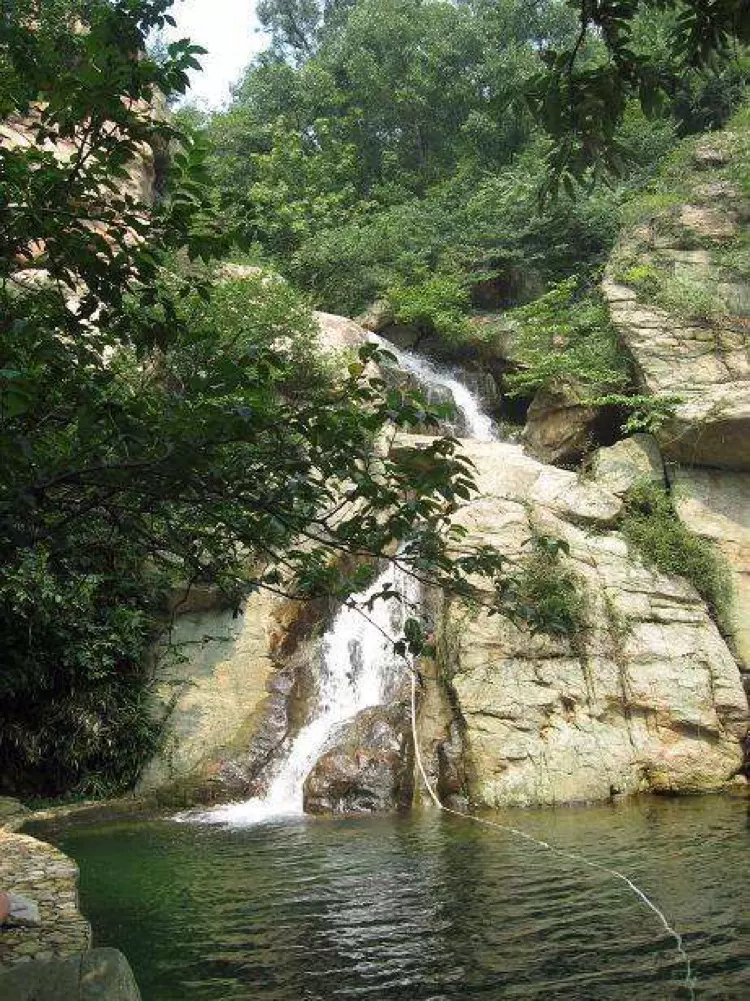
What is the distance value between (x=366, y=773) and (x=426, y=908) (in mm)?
5187

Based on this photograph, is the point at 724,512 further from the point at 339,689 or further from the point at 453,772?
the point at 339,689

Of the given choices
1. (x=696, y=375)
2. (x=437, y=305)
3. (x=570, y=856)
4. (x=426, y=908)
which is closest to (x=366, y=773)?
(x=570, y=856)

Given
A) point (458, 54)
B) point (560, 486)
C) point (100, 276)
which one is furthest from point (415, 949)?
point (458, 54)

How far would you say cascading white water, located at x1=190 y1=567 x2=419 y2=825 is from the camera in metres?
12.9

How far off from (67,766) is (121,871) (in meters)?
5.27

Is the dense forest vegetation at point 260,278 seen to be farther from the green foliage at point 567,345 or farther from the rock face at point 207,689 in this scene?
the rock face at point 207,689

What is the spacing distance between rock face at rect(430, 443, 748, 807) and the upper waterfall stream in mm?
1379

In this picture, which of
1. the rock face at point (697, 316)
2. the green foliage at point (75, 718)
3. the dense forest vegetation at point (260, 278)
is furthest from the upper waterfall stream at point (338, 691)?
the rock face at point (697, 316)

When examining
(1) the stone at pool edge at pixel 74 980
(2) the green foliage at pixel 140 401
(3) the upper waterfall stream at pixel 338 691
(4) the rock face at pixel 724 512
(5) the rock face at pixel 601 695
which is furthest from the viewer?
(4) the rock face at pixel 724 512

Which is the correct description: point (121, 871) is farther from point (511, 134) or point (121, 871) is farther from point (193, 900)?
point (511, 134)

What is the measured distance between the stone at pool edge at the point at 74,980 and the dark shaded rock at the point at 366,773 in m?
8.42

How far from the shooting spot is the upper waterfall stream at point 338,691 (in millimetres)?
12797

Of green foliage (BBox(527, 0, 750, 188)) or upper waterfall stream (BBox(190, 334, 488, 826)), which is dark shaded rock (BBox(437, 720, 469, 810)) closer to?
upper waterfall stream (BBox(190, 334, 488, 826))

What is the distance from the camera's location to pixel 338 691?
47.9ft
